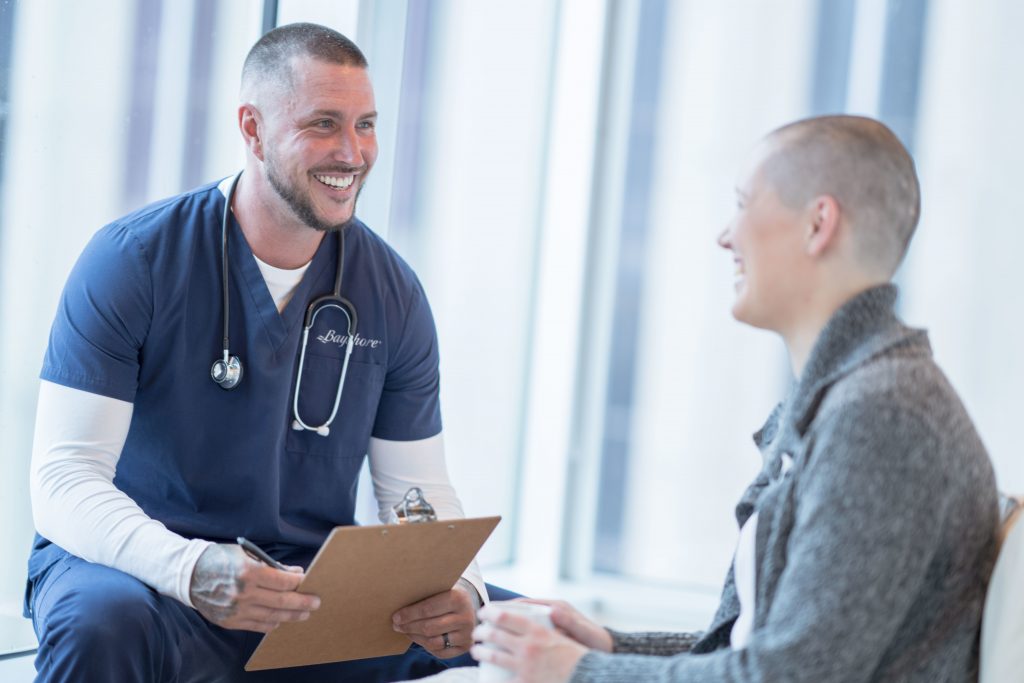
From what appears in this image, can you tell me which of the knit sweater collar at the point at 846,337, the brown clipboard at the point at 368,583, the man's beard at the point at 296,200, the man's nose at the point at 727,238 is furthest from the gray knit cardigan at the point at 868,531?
the man's beard at the point at 296,200

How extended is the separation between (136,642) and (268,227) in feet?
2.24

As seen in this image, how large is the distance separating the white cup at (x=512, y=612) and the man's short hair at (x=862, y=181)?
479mm

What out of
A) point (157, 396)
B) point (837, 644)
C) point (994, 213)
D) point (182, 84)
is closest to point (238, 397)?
point (157, 396)

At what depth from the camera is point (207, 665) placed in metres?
1.68

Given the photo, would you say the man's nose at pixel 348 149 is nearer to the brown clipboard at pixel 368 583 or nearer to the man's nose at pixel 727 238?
the brown clipboard at pixel 368 583

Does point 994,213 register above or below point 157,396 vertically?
above

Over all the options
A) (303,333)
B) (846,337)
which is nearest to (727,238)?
(846,337)

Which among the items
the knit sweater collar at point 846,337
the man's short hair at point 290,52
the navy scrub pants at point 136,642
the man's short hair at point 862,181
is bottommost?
the navy scrub pants at point 136,642

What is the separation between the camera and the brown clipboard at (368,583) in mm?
1373

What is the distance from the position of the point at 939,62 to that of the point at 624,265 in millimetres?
997

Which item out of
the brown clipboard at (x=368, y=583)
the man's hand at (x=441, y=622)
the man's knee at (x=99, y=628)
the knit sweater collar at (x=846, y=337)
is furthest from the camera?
the man's hand at (x=441, y=622)

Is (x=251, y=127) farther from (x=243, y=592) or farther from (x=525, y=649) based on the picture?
(x=525, y=649)

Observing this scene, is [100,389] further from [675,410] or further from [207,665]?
[675,410]

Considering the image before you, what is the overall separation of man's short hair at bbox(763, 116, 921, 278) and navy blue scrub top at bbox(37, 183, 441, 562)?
92cm
